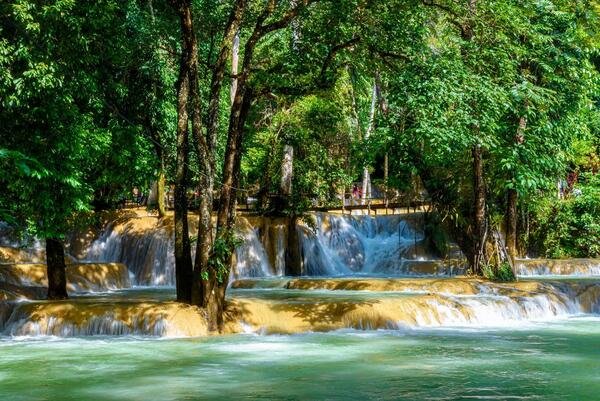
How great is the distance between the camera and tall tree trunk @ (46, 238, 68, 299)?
54.3 feet

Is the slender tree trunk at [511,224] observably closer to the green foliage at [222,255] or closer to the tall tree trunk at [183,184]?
the green foliage at [222,255]

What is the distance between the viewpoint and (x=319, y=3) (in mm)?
15562

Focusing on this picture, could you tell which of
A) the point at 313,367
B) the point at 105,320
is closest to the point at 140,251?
the point at 105,320

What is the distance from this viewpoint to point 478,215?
21.1m

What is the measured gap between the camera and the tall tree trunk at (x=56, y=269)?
16.5 m

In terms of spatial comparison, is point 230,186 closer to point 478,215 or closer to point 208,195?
point 208,195

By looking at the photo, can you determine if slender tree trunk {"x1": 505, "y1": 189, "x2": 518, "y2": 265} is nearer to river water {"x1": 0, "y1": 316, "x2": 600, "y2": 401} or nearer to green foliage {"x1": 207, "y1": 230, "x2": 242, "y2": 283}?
river water {"x1": 0, "y1": 316, "x2": 600, "y2": 401}

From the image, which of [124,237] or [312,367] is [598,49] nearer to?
[124,237]

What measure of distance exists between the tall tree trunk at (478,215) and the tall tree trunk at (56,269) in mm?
10419

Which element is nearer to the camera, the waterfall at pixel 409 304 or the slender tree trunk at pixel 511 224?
the waterfall at pixel 409 304

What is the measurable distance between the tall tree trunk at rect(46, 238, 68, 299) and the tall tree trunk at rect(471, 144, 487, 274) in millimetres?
10419

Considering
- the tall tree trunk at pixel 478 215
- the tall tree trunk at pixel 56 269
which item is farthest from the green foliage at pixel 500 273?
the tall tree trunk at pixel 56 269

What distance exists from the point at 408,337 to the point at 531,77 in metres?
9.07

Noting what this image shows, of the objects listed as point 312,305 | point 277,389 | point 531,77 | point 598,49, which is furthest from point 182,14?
point 598,49
